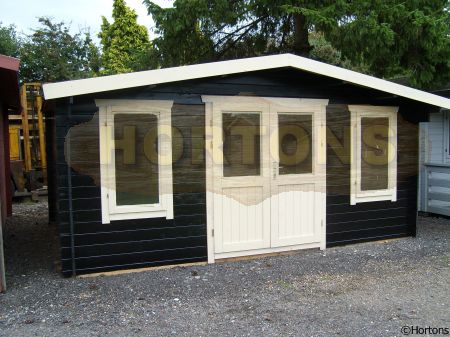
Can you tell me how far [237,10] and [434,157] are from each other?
500 cm

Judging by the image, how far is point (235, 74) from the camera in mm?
5184

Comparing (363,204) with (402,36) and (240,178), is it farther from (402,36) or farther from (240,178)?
(402,36)

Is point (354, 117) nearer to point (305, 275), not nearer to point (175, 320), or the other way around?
point (305, 275)

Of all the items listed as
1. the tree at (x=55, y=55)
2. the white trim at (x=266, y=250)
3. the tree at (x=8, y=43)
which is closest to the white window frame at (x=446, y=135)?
the white trim at (x=266, y=250)

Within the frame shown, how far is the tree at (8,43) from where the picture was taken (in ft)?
58.0

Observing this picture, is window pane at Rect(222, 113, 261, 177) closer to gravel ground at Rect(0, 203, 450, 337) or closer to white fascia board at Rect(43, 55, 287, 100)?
white fascia board at Rect(43, 55, 287, 100)

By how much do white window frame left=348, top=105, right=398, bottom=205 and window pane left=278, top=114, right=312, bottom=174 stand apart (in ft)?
2.28

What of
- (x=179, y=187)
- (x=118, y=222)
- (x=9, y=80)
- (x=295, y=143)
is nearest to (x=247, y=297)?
(x=179, y=187)

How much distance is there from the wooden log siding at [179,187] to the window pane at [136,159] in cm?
23

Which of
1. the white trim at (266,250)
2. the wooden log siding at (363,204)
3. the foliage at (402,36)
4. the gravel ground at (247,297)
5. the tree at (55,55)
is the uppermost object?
the tree at (55,55)

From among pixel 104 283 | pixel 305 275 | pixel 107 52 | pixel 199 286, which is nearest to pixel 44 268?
pixel 104 283

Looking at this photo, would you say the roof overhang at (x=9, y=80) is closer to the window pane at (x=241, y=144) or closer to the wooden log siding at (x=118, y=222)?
the wooden log siding at (x=118, y=222)

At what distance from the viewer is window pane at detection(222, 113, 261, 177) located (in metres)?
5.27

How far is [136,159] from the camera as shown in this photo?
193 inches
